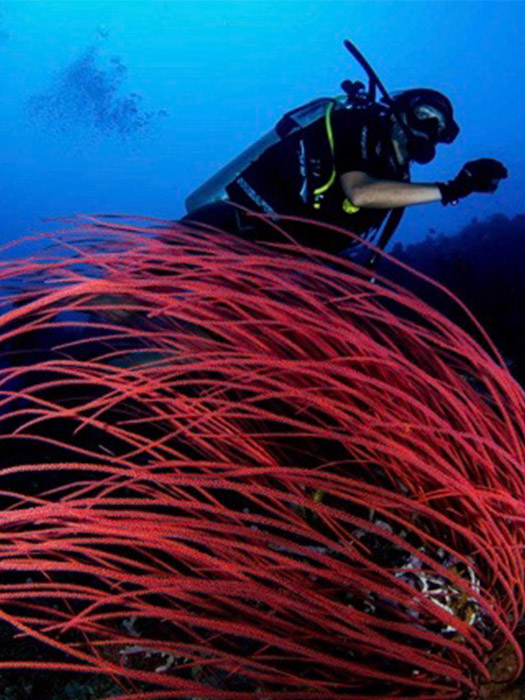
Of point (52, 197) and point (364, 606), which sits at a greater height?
point (52, 197)

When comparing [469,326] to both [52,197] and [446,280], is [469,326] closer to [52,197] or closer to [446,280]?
[446,280]

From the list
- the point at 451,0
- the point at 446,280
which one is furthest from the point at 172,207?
the point at 446,280

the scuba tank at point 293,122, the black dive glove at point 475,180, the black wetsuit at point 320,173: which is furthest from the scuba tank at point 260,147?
the black dive glove at point 475,180

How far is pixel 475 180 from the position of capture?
3635 mm

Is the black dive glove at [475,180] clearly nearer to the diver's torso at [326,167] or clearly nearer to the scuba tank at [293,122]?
the diver's torso at [326,167]

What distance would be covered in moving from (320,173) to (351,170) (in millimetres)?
245

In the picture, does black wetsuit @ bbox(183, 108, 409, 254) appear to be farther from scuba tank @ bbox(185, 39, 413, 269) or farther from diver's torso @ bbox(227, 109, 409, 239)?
scuba tank @ bbox(185, 39, 413, 269)

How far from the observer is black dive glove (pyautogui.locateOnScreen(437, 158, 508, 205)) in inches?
142

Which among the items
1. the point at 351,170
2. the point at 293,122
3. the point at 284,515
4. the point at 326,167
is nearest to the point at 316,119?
the point at 293,122

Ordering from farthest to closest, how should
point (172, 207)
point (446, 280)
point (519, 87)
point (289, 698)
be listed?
point (519, 87), point (172, 207), point (446, 280), point (289, 698)

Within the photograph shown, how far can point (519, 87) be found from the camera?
388ft

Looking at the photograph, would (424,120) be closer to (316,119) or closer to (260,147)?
(316,119)

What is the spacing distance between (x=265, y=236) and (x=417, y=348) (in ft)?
8.47

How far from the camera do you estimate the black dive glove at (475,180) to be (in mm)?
3607
